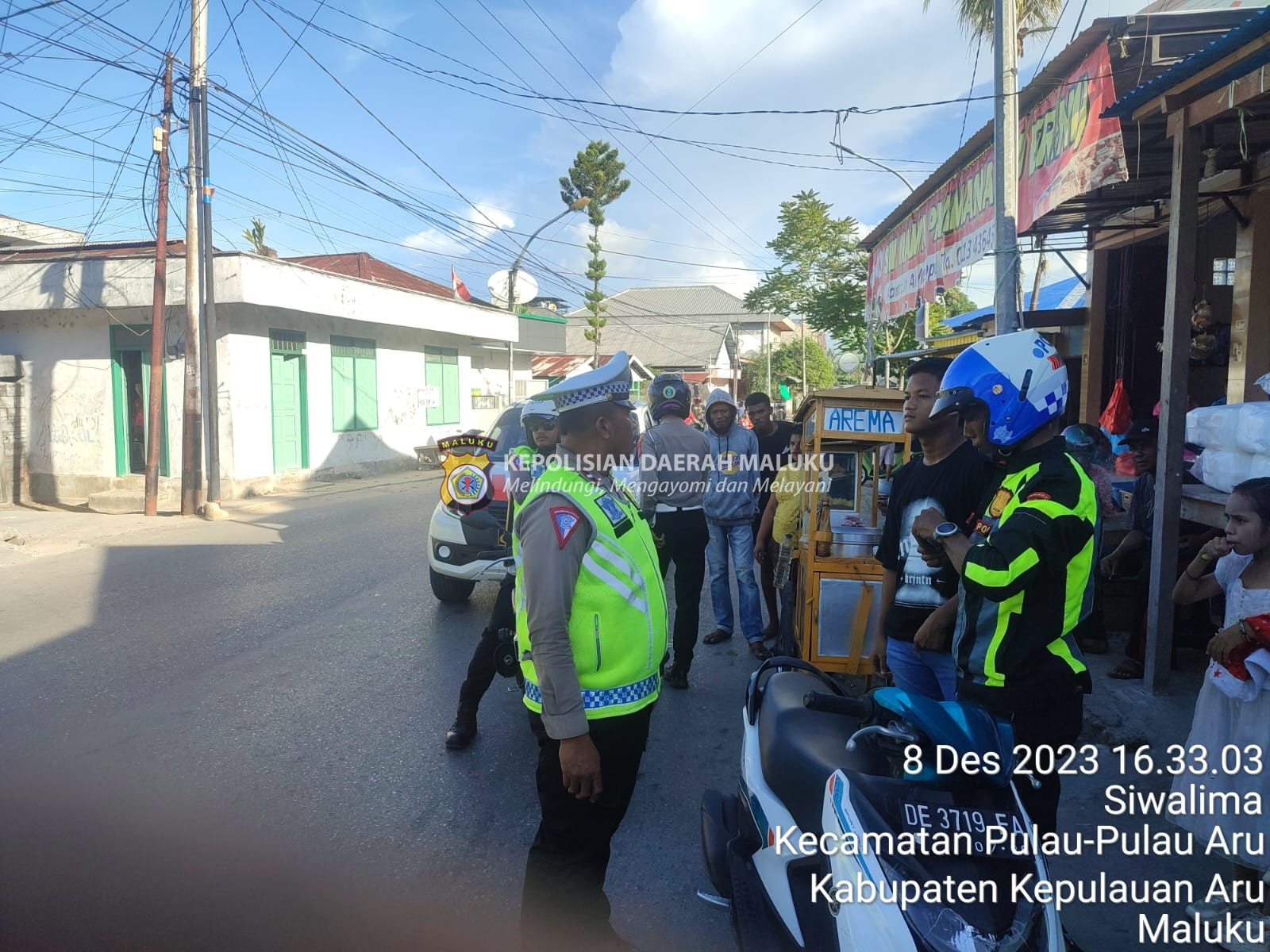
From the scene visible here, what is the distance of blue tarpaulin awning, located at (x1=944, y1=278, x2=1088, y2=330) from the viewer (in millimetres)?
12611

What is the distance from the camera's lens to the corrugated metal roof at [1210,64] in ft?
11.3

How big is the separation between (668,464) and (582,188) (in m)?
30.1

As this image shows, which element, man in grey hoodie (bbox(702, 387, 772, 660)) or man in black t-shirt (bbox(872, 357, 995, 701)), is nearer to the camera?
man in black t-shirt (bbox(872, 357, 995, 701))

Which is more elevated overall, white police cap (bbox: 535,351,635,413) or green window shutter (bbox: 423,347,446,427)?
green window shutter (bbox: 423,347,446,427)

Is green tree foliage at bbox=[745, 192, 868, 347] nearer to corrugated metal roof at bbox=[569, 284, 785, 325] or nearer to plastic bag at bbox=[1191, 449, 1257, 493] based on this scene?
plastic bag at bbox=[1191, 449, 1257, 493]

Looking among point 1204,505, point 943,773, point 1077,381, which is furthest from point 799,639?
point 1077,381

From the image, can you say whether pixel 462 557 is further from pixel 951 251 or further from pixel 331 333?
pixel 331 333

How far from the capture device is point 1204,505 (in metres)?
4.55

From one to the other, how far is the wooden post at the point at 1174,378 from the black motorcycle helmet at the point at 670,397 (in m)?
2.66

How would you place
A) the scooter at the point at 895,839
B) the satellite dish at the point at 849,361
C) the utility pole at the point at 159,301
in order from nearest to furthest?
the scooter at the point at 895,839 → the utility pole at the point at 159,301 → the satellite dish at the point at 849,361

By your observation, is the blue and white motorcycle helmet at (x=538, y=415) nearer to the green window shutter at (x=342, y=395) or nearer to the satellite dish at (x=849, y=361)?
the green window shutter at (x=342, y=395)

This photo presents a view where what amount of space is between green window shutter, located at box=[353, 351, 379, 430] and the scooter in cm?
1804

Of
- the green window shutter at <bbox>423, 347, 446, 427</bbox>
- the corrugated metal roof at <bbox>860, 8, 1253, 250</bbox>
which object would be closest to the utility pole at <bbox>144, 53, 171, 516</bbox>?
the green window shutter at <bbox>423, 347, 446, 427</bbox>

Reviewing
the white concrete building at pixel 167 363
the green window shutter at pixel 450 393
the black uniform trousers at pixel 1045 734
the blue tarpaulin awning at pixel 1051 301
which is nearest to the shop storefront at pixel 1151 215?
the blue tarpaulin awning at pixel 1051 301
